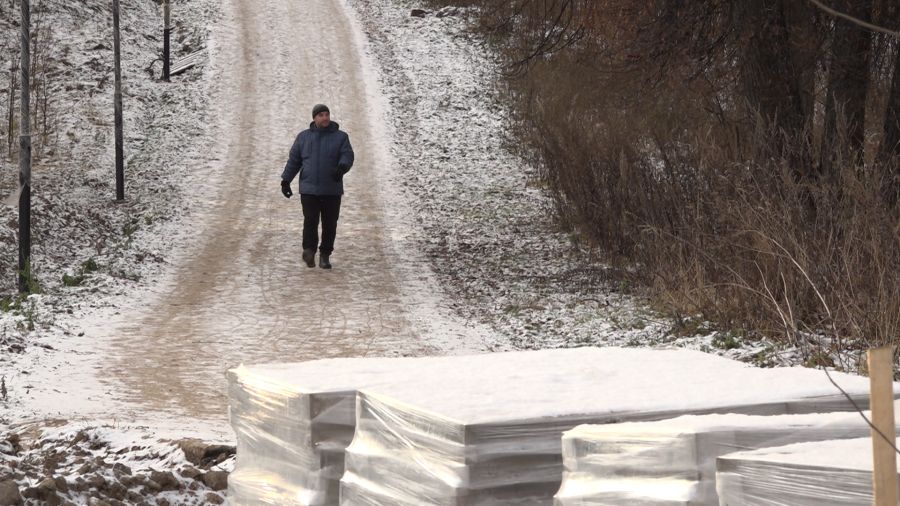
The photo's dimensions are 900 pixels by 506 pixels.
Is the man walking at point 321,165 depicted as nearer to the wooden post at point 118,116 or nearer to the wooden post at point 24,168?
the wooden post at point 24,168

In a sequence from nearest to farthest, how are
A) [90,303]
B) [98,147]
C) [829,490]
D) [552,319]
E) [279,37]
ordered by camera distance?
[829,490], [552,319], [90,303], [98,147], [279,37]

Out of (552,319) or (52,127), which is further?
(52,127)

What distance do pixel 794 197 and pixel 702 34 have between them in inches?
164

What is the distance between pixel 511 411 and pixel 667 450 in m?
0.60

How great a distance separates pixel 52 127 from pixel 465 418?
22.2 meters

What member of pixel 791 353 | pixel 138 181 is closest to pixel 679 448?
pixel 791 353

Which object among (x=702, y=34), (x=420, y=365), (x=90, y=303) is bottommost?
(x=90, y=303)

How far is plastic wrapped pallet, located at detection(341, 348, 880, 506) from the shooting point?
3223 millimetres

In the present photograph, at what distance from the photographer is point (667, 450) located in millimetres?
2770

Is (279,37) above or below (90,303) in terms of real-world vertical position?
above

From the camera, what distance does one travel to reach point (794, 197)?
8914 mm

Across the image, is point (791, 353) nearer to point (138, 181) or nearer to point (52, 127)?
point (138, 181)

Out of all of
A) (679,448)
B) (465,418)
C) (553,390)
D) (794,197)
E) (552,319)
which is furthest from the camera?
(552,319)

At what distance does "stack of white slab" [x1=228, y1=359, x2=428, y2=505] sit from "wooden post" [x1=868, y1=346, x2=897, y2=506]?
1935mm
